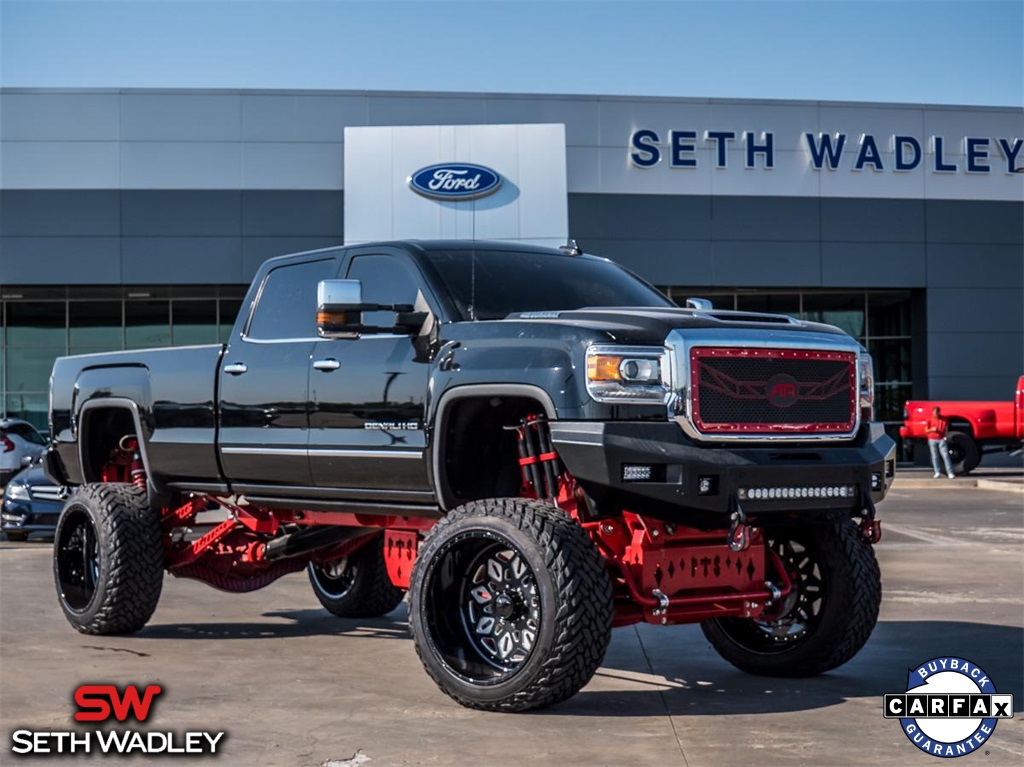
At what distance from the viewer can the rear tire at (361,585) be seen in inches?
389

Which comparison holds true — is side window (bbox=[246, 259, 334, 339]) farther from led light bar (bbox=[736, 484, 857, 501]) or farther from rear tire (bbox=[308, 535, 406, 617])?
led light bar (bbox=[736, 484, 857, 501])

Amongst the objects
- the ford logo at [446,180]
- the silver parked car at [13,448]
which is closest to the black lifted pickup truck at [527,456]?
the silver parked car at [13,448]

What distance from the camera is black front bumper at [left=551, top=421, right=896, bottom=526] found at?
6211mm

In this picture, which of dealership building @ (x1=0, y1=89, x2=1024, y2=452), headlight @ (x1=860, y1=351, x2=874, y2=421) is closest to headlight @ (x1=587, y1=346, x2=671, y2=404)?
headlight @ (x1=860, y1=351, x2=874, y2=421)

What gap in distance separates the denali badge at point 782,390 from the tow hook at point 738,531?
601 millimetres

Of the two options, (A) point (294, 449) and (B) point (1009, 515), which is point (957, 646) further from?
(B) point (1009, 515)

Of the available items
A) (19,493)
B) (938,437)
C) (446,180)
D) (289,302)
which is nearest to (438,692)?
(289,302)

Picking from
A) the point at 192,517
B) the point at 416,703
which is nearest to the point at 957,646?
the point at 416,703

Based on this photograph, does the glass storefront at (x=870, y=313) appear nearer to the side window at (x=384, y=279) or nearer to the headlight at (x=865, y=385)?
the side window at (x=384, y=279)

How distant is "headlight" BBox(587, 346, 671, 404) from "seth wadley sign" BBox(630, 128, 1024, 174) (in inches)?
1149

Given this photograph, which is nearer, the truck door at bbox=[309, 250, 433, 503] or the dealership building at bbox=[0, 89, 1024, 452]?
the truck door at bbox=[309, 250, 433, 503]

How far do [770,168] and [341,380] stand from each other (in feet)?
96.1

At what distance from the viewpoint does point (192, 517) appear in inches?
365

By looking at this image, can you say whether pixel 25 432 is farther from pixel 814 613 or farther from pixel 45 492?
pixel 814 613
